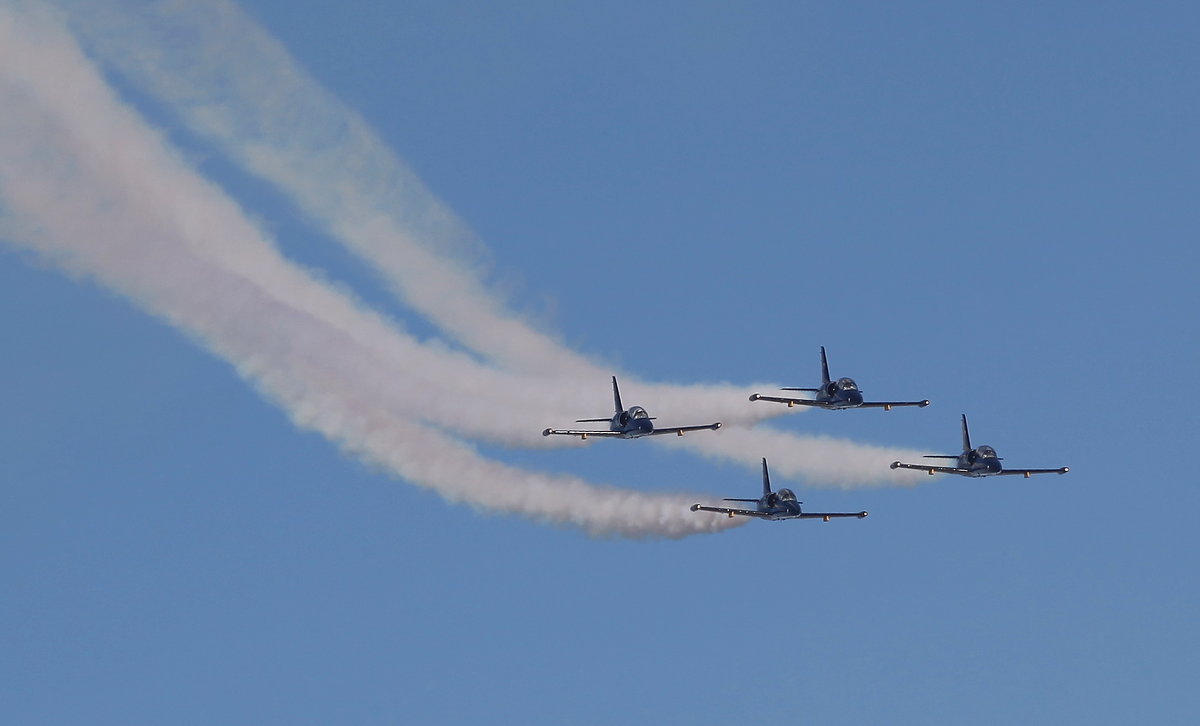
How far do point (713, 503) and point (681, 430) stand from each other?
4610 millimetres

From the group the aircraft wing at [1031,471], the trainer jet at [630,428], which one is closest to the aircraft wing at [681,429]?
the trainer jet at [630,428]

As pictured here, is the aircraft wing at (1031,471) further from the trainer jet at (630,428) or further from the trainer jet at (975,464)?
→ the trainer jet at (630,428)

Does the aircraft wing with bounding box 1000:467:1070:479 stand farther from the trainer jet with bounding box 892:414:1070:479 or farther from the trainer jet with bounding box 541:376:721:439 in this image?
the trainer jet with bounding box 541:376:721:439

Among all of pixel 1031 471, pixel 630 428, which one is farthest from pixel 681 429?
pixel 1031 471

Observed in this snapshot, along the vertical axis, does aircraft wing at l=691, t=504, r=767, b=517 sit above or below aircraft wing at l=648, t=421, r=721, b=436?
below

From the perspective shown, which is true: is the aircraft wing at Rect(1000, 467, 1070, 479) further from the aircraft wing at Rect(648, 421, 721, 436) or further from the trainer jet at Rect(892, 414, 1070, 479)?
the aircraft wing at Rect(648, 421, 721, 436)

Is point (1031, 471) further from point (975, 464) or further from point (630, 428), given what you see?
point (630, 428)

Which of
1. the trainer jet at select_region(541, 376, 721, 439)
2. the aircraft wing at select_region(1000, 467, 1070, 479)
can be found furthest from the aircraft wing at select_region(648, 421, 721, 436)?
the aircraft wing at select_region(1000, 467, 1070, 479)

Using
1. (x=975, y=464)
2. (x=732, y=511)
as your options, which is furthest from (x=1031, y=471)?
(x=732, y=511)

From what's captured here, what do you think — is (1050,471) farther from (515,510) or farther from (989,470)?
(515,510)

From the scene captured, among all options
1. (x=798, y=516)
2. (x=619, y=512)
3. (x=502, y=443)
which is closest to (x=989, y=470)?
(x=798, y=516)

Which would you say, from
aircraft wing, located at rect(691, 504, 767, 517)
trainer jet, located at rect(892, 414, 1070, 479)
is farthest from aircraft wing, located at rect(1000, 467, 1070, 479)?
aircraft wing, located at rect(691, 504, 767, 517)

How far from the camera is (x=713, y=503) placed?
110 m

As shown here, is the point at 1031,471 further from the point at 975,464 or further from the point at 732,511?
the point at 732,511
